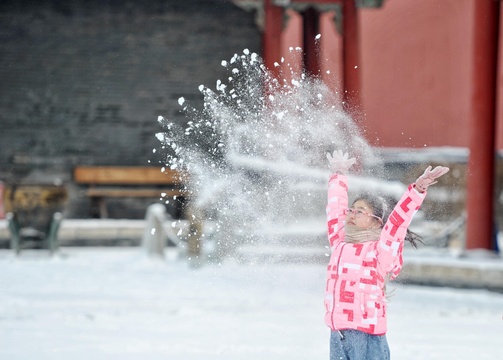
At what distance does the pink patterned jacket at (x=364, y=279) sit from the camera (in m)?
2.88

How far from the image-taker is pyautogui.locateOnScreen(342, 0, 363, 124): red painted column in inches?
415

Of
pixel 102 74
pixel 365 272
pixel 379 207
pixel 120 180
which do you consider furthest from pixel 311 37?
pixel 365 272

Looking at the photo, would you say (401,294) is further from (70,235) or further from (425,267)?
(70,235)

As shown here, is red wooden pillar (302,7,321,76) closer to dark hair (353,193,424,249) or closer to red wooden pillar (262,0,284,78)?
red wooden pillar (262,0,284,78)

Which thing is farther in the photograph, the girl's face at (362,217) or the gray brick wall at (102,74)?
the gray brick wall at (102,74)

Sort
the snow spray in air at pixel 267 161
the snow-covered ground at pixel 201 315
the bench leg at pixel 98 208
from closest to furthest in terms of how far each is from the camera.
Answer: the snow-covered ground at pixel 201 315 < the snow spray in air at pixel 267 161 < the bench leg at pixel 98 208

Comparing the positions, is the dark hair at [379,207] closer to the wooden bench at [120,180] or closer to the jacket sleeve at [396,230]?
the jacket sleeve at [396,230]

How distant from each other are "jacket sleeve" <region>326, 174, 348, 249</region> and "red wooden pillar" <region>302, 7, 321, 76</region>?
9115 millimetres

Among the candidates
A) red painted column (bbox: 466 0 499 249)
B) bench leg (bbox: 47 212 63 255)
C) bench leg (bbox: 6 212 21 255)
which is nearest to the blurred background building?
bench leg (bbox: 47 212 63 255)

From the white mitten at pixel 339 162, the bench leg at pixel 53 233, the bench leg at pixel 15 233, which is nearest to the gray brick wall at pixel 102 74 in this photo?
the bench leg at pixel 53 233

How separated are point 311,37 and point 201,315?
22.3ft

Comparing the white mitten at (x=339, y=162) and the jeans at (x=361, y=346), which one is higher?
the white mitten at (x=339, y=162)

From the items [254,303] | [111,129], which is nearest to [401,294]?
[254,303]

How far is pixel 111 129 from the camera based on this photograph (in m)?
14.1
